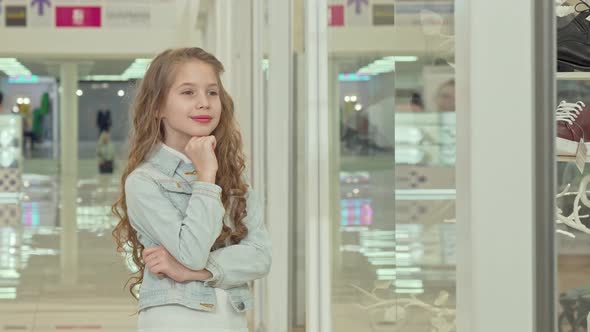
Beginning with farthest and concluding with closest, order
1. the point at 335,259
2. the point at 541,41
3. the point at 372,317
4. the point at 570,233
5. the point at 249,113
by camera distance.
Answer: the point at 249,113, the point at 335,259, the point at 372,317, the point at 570,233, the point at 541,41

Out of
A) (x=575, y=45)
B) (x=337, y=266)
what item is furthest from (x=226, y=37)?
(x=575, y=45)

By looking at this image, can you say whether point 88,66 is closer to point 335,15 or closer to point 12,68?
point 12,68

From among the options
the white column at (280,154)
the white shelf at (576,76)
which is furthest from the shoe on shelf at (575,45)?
the white column at (280,154)

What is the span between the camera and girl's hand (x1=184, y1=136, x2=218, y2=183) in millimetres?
2596

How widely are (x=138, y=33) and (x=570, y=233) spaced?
48.4 ft

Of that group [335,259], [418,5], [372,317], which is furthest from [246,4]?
[418,5]

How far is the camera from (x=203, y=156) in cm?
262

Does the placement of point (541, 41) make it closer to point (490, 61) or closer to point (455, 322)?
point (490, 61)

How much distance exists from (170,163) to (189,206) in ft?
0.56

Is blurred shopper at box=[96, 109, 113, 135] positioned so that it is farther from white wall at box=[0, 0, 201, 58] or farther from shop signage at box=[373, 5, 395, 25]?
shop signage at box=[373, 5, 395, 25]

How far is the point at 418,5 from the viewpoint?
215 cm

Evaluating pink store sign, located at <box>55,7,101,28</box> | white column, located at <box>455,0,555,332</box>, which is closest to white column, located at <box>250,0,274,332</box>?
white column, located at <box>455,0,555,332</box>

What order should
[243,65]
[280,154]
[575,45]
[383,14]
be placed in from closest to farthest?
[575,45], [383,14], [280,154], [243,65]

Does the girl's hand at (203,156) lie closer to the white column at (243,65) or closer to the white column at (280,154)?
the white column at (280,154)
